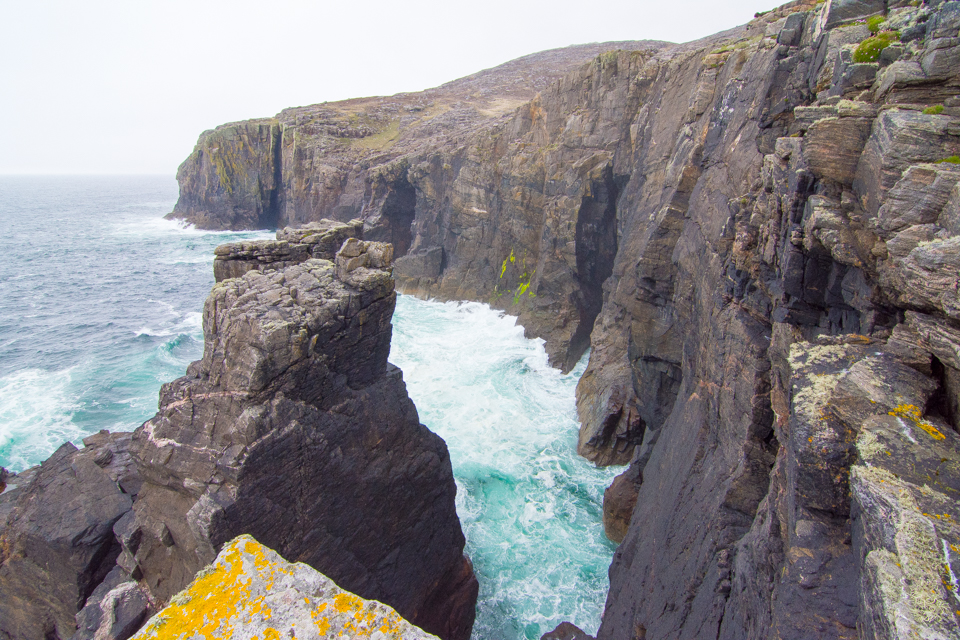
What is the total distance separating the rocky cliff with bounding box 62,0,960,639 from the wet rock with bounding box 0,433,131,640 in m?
14.3

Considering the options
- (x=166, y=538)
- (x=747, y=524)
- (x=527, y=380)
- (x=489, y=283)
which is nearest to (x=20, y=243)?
(x=489, y=283)

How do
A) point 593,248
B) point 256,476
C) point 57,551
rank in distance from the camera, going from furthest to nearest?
point 593,248 → point 57,551 → point 256,476

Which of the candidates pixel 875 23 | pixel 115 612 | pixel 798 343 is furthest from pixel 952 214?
pixel 115 612

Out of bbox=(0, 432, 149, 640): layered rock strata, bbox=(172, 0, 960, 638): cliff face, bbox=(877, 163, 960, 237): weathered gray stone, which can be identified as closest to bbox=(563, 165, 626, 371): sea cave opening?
bbox=(172, 0, 960, 638): cliff face

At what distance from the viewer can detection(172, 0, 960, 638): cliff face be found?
19.2 ft

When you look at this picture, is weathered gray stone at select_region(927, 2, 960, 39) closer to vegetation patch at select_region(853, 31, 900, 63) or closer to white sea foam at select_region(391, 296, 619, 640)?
vegetation patch at select_region(853, 31, 900, 63)

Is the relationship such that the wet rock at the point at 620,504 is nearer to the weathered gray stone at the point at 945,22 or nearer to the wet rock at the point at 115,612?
the wet rock at the point at 115,612

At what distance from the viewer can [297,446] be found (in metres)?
12.0

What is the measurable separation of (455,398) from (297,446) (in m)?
19.6

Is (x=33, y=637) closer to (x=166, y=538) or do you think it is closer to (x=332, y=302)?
(x=166, y=538)

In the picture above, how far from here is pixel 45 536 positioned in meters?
12.6

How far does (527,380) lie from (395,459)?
776 inches

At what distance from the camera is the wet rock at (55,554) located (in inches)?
488

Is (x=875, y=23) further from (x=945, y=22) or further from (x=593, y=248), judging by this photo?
(x=593, y=248)
